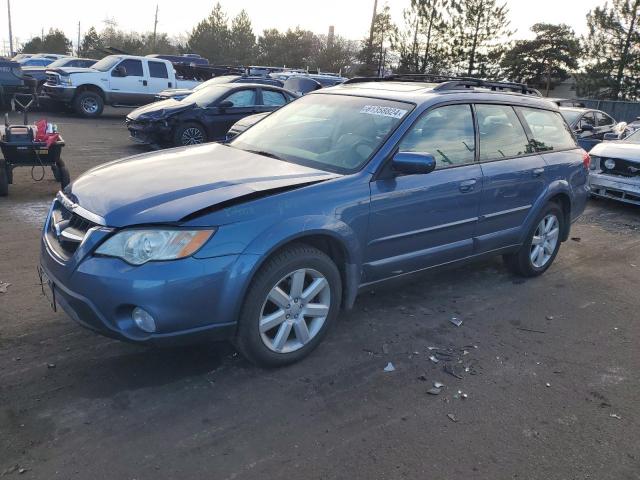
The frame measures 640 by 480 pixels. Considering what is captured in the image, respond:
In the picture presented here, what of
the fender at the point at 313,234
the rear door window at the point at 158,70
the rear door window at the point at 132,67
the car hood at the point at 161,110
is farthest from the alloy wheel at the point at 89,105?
the fender at the point at 313,234

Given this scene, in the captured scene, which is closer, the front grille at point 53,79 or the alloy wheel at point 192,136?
the alloy wheel at point 192,136

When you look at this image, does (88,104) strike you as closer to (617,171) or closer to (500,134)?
(617,171)

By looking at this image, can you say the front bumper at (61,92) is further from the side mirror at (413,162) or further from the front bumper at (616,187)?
the side mirror at (413,162)

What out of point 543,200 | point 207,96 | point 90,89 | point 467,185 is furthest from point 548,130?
point 90,89

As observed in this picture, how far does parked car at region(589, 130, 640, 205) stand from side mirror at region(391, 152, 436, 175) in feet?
20.8

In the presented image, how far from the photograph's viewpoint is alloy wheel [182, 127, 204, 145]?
11320mm

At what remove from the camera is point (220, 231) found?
3.00 m

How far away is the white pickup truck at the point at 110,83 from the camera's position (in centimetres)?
1688

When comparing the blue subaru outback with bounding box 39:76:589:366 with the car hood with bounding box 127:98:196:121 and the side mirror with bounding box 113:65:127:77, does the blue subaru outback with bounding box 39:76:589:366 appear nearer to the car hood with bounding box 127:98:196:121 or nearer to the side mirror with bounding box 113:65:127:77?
the car hood with bounding box 127:98:196:121

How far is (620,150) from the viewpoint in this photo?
8.94 m

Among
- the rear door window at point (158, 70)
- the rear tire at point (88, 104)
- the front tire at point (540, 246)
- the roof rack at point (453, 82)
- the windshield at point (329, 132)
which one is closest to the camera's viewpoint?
the windshield at point (329, 132)

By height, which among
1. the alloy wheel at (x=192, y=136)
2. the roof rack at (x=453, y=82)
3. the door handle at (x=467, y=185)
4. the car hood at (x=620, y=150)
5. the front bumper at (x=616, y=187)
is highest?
the roof rack at (x=453, y=82)

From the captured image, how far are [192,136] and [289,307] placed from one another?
345 inches

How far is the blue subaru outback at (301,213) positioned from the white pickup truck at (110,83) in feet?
47.4
